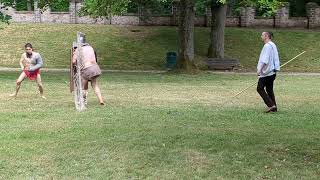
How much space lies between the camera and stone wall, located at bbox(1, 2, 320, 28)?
143 feet

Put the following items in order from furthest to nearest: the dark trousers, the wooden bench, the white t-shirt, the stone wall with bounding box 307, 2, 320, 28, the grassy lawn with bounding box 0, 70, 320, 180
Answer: the stone wall with bounding box 307, 2, 320, 28
the wooden bench
the dark trousers
the white t-shirt
the grassy lawn with bounding box 0, 70, 320, 180

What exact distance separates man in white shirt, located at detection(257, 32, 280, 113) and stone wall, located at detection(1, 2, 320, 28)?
30.9m

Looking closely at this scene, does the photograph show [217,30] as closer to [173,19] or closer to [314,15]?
[173,19]

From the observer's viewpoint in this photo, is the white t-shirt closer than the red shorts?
Yes

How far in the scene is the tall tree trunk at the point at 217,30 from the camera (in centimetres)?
3316

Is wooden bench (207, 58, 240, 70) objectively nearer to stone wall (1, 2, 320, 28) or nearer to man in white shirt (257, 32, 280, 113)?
stone wall (1, 2, 320, 28)

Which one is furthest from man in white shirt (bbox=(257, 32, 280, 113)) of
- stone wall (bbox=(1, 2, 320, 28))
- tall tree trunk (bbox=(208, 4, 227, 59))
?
stone wall (bbox=(1, 2, 320, 28))

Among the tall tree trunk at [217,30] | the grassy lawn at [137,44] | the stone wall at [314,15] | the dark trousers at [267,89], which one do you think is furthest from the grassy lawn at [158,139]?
the stone wall at [314,15]

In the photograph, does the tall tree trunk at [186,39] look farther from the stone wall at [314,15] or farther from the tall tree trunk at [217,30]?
the stone wall at [314,15]

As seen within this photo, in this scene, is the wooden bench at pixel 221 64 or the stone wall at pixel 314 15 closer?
the wooden bench at pixel 221 64

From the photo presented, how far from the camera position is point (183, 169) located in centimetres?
716

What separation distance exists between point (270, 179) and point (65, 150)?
2943 mm

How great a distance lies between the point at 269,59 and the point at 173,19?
3119cm

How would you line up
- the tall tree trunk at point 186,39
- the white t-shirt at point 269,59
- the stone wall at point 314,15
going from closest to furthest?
1. the white t-shirt at point 269,59
2. the tall tree trunk at point 186,39
3. the stone wall at point 314,15
